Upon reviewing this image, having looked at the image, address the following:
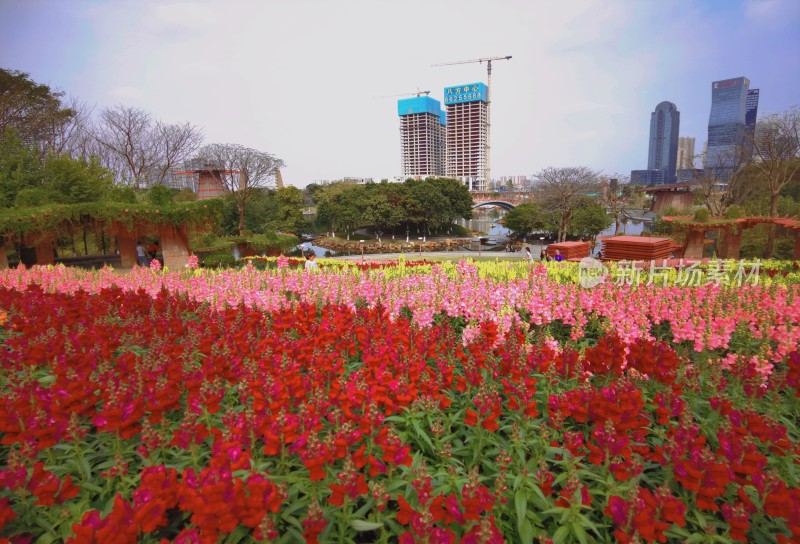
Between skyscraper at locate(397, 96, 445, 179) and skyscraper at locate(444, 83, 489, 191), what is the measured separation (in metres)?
5.37

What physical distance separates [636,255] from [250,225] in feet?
106

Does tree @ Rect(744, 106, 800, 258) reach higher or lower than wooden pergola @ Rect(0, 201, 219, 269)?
higher

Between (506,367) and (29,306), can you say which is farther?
(29,306)

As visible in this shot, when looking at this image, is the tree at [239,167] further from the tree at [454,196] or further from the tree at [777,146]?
the tree at [777,146]

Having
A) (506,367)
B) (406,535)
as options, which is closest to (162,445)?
(406,535)

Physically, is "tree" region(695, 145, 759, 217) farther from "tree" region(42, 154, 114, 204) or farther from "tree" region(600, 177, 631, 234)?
"tree" region(42, 154, 114, 204)

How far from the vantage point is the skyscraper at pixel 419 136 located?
470 feet

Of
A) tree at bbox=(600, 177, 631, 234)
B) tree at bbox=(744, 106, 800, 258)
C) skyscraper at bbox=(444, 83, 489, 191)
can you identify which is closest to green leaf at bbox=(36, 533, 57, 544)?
tree at bbox=(744, 106, 800, 258)

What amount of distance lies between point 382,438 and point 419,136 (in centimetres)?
14894

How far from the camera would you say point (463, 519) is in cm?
189

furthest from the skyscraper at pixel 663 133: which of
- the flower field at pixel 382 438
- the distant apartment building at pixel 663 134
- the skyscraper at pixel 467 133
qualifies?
the flower field at pixel 382 438

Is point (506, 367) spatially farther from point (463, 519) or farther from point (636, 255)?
point (636, 255)

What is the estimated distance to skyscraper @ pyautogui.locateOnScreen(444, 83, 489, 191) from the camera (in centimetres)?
14300

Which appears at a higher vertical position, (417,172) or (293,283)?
(417,172)
